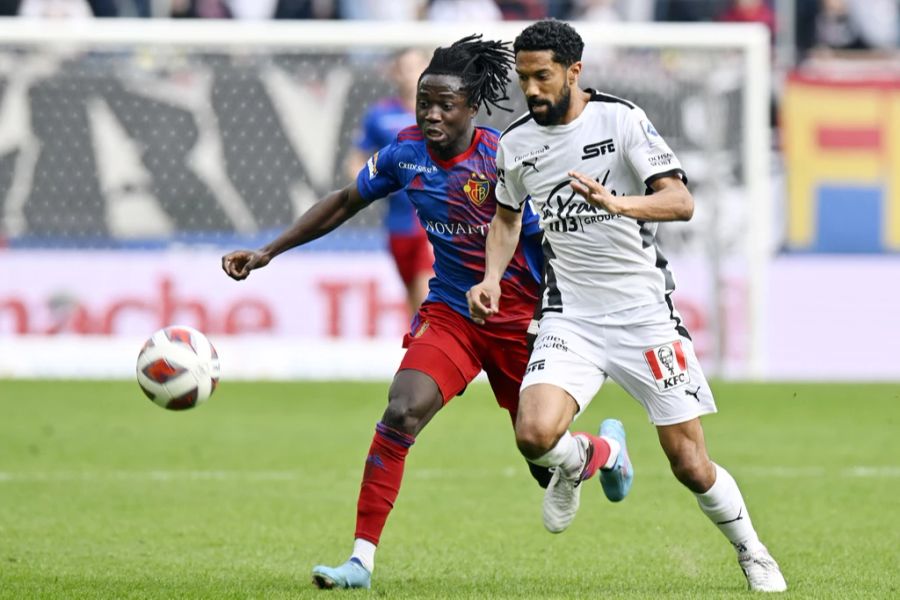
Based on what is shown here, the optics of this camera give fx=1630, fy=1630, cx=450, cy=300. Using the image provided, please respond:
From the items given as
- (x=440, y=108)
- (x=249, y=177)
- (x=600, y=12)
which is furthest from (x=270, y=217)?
(x=440, y=108)

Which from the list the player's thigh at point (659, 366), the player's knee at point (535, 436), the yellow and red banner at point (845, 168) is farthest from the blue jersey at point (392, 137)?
the player's knee at point (535, 436)

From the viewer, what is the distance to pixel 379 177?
285 inches

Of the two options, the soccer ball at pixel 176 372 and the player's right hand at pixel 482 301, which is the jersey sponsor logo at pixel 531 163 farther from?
the soccer ball at pixel 176 372

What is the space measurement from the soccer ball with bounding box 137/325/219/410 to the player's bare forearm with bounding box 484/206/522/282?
128 centimetres

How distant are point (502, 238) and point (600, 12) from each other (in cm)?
1273

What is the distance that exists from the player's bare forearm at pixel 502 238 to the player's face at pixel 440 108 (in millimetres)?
400

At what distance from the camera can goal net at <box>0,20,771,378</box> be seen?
53.0ft

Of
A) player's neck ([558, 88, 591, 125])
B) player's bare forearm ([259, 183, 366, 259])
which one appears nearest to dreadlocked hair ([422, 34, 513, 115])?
player's neck ([558, 88, 591, 125])

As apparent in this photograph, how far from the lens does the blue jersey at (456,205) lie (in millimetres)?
→ 7133

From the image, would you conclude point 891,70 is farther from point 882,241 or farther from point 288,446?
point 288,446

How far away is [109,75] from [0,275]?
2.33 m

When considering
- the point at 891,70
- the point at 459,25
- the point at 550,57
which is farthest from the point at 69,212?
the point at 550,57

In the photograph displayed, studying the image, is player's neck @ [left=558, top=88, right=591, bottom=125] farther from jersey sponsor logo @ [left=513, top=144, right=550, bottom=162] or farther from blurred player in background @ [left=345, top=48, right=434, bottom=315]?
blurred player in background @ [left=345, top=48, right=434, bottom=315]

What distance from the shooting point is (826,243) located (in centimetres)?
1717
